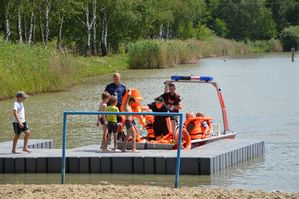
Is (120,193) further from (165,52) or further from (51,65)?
(165,52)

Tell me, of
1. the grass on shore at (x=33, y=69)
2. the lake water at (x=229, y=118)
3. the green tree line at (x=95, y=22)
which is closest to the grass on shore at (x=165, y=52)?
the green tree line at (x=95, y=22)

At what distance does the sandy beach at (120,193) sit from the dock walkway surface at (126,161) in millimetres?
3033

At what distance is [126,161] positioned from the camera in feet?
54.6

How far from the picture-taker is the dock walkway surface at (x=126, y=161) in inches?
645

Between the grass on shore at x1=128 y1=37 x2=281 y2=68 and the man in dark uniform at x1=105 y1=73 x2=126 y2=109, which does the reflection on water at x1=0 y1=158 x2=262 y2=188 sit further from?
the grass on shore at x1=128 y1=37 x2=281 y2=68

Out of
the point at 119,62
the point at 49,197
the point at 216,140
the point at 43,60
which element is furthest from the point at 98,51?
the point at 49,197

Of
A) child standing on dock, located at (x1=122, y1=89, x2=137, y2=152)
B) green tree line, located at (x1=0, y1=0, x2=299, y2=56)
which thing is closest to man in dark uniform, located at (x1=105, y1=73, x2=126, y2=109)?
child standing on dock, located at (x1=122, y1=89, x2=137, y2=152)

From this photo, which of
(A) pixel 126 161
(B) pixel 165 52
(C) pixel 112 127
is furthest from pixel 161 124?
(B) pixel 165 52

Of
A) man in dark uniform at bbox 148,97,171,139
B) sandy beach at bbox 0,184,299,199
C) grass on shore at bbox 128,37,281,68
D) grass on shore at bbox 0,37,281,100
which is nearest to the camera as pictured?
sandy beach at bbox 0,184,299,199

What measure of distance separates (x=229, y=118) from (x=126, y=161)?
12.0m

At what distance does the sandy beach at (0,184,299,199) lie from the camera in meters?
12.4

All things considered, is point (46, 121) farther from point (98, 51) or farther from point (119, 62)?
point (98, 51)

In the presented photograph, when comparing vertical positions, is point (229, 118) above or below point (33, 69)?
below

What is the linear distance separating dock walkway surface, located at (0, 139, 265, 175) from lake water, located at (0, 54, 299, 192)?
228 millimetres
